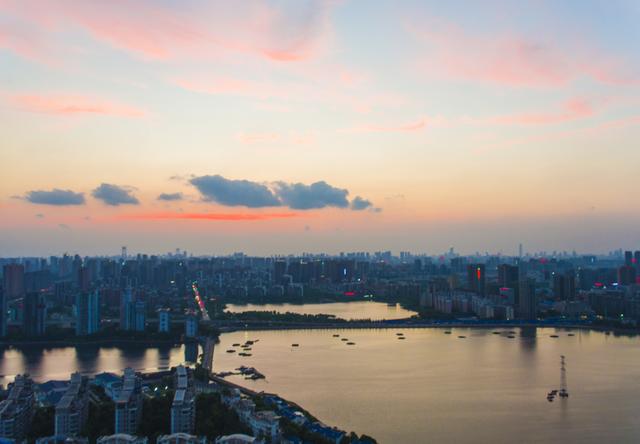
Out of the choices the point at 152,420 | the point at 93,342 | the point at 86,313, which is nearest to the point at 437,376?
the point at 152,420

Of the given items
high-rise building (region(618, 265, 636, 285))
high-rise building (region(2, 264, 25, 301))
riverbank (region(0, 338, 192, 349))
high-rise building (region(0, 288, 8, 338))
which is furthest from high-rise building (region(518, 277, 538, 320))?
high-rise building (region(2, 264, 25, 301))

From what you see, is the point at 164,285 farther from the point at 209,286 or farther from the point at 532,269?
the point at 532,269

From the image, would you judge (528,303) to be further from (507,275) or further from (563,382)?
(563,382)

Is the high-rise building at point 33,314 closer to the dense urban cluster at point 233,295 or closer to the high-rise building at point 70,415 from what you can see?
the dense urban cluster at point 233,295

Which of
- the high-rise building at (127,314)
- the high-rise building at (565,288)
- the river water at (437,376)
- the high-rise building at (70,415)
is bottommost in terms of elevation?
the river water at (437,376)

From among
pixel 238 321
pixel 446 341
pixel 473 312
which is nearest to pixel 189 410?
pixel 446 341

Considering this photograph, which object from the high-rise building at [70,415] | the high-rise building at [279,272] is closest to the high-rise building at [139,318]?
the high-rise building at [70,415]
